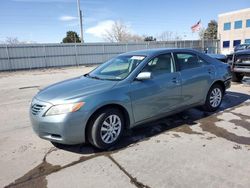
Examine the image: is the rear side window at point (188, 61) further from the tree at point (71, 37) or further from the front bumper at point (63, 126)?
the tree at point (71, 37)

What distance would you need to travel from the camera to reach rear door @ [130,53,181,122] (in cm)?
384

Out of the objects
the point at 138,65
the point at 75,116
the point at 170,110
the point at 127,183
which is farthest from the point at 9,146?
the point at 170,110

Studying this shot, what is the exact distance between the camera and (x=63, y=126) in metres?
3.22

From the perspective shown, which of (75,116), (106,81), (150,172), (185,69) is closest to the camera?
(150,172)

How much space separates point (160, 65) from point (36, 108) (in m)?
2.31

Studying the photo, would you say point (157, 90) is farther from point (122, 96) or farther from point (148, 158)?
point (148, 158)

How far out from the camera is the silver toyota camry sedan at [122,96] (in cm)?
329

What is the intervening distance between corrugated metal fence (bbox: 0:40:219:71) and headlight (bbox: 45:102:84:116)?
1942cm

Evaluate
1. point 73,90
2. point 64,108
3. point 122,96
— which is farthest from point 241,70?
point 64,108

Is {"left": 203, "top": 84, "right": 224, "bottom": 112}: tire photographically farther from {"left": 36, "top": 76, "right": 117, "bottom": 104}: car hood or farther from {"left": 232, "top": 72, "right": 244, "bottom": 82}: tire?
{"left": 232, "top": 72, "right": 244, "bottom": 82}: tire

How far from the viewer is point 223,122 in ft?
15.3

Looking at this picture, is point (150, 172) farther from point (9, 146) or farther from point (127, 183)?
point (9, 146)

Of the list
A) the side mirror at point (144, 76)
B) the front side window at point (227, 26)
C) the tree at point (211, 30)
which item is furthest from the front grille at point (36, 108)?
the tree at point (211, 30)

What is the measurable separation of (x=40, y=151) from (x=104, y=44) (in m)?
22.0
